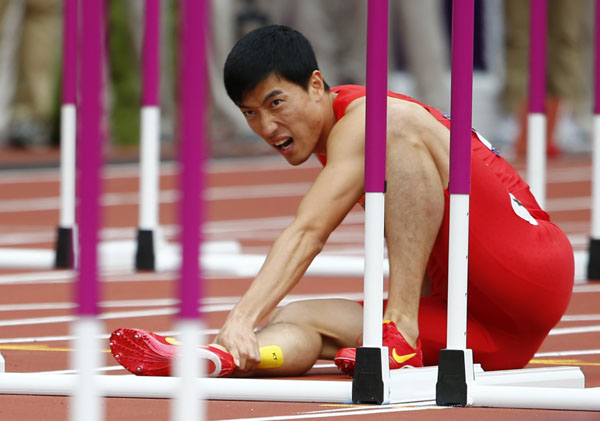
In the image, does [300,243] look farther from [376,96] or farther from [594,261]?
[594,261]

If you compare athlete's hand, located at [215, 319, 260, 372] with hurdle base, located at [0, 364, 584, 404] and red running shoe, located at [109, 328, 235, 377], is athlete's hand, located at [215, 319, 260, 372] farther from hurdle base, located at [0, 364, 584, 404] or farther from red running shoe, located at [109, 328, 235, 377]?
hurdle base, located at [0, 364, 584, 404]

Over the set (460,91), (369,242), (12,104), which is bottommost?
(369,242)

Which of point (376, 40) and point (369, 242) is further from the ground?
point (376, 40)

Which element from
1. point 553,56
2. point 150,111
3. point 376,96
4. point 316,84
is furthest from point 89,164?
point 553,56

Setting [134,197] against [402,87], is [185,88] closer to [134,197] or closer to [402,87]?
[134,197]

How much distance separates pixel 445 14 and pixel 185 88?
13.7 meters

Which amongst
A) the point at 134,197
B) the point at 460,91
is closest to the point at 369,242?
the point at 460,91

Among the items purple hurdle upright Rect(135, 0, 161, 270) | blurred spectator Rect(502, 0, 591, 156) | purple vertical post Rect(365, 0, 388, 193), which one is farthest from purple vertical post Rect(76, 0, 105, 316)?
blurred spectator Rect(502, 0, 591, 156)

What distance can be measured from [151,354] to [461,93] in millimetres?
1014

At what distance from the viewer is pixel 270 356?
4133mm

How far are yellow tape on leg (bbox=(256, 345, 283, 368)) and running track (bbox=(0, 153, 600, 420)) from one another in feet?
0.75

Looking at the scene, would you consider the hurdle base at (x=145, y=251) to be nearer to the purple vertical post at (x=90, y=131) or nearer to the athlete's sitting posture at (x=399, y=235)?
the athlete's sitting posture at (x=399, y=235)

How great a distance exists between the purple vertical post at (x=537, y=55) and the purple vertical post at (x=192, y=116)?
3.50 meters

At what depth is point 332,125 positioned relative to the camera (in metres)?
4.34
